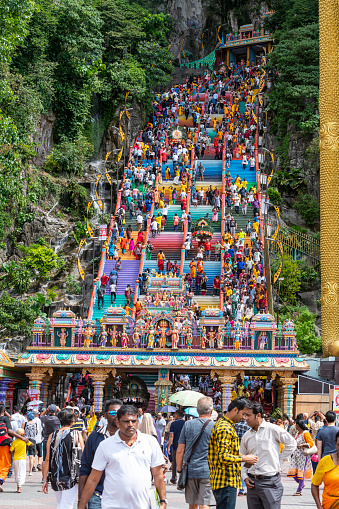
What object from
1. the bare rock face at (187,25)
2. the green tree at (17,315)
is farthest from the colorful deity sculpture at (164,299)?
the bare rock face at (187,25)

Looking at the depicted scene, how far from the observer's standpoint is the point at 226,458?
787cm

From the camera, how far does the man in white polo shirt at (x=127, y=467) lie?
248 inches

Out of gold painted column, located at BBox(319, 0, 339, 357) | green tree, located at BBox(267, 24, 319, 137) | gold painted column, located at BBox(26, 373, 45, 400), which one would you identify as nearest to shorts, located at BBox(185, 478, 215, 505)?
gold painted column, located at BBox(319, 0, 339, 357)

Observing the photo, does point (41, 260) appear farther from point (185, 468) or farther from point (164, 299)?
point (185, 468)

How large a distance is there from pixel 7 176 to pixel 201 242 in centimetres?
900

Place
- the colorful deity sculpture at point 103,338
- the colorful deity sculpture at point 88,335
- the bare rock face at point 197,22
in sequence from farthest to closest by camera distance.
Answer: the bare rock face at point 197,22
the colorful deity sculpture at point 88,335
the colorful deity sculpture at point 103,338

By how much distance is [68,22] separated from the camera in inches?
1714

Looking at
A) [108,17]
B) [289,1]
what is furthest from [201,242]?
[289,1]

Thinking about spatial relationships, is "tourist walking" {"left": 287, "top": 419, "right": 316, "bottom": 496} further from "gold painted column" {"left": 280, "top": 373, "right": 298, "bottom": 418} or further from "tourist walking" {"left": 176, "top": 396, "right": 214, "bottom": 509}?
"gold painted column" {"left": 280, "top": 373, "right": 298, "bottom": 418}

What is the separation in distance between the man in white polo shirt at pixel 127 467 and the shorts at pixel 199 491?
7.13ft

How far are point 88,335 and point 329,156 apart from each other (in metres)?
10.5

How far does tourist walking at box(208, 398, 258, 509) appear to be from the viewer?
7.95 m

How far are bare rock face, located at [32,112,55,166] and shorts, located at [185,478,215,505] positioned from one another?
3591cm

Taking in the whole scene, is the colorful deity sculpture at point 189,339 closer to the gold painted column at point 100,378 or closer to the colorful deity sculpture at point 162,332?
the colorful deity sculpture at point 162,332
